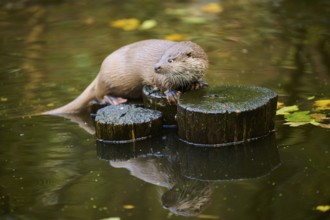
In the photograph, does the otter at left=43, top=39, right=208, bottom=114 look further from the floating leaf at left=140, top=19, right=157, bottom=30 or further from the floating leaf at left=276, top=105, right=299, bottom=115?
the floating leaf at left=140, top=19, right=157, bottom=30

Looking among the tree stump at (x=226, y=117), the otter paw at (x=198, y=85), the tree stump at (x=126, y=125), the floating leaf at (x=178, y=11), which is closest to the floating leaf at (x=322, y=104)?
the tree stump at (x=226, y=117)

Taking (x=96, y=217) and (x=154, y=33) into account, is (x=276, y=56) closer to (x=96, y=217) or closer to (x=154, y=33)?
(x=154, y=33)

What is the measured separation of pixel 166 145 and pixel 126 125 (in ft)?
0.99

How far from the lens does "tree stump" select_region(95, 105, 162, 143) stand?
459 cm

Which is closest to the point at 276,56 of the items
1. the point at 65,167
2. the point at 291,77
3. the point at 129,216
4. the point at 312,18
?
the point at 291,77

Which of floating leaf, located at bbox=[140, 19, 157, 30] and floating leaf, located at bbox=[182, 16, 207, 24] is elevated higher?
floating leaf, located at bbox=[182, 16, 207, 24]

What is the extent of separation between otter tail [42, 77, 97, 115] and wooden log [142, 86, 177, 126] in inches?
23.1

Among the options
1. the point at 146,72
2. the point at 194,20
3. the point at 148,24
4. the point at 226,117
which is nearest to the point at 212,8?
the point at 194,20

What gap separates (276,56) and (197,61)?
1838mm

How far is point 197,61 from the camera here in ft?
15.2

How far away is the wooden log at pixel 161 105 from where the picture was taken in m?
4.79

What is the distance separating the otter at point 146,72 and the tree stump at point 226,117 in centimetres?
18

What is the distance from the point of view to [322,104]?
498 centimetres

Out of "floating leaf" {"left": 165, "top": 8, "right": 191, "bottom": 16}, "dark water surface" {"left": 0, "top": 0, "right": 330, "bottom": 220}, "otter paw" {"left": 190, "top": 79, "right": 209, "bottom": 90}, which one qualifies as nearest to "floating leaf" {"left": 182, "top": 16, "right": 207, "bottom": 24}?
"dark water surface" {"left": 0, "top": 0, "right": 330, "bottom": 220}
